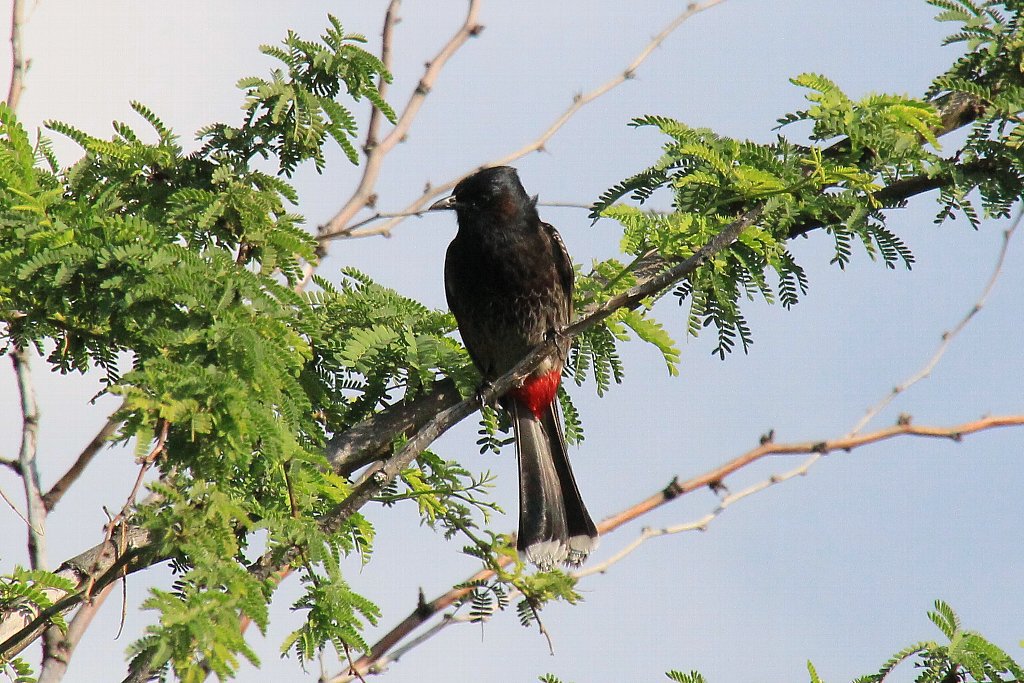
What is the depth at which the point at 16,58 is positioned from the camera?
514 cm

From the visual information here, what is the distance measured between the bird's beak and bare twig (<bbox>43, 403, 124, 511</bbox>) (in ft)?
6.72

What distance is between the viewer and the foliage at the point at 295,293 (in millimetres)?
2887

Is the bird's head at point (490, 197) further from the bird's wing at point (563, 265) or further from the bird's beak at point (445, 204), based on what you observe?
the bird's wing at point (563, 265)

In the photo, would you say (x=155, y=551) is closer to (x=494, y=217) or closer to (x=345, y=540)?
(x=345, y=540)

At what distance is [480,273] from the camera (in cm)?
571

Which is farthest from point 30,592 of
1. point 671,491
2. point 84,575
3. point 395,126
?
point 395,126

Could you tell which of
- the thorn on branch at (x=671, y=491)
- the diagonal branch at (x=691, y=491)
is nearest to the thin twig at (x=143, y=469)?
the diagonal branch at (x=691, y=491)

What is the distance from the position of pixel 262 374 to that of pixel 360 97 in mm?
1908

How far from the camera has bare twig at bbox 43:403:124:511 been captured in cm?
454

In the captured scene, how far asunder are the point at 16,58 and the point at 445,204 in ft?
7.24

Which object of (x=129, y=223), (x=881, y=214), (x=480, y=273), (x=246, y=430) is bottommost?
(x=246, y=430)

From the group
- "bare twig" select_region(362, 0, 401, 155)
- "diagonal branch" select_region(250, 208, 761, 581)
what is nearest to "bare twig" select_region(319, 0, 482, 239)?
"bare twig" select_region(362, 0, 401, 155)

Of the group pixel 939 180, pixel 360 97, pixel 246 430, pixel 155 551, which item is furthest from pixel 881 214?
pixel 155 551

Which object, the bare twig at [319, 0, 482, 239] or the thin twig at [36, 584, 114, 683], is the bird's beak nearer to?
the bare twig at [319, 0, 482, 239]
